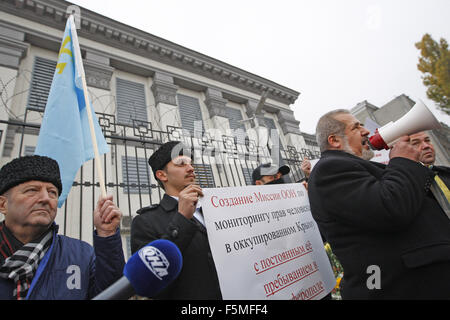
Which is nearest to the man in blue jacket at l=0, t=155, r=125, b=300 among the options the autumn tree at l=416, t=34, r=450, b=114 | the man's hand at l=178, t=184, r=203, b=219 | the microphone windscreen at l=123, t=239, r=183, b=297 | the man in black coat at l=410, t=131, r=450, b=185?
the man's hand at l=178, t=184, r=203, b=219

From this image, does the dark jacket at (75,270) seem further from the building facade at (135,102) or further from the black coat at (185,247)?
the building facade at (135,102)

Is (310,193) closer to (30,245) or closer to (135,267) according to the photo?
(135,267)

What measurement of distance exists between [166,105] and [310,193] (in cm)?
955

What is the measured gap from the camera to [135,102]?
10133 mm

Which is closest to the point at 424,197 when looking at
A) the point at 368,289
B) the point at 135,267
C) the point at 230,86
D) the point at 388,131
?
the point at 388,131

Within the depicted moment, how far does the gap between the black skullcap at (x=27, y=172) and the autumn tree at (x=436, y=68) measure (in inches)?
1049

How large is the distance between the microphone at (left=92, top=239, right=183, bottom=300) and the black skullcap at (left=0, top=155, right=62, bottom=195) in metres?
1.14

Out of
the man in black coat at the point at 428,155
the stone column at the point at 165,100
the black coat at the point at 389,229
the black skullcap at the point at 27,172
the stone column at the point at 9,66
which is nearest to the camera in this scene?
the black coat at the point at 389,229

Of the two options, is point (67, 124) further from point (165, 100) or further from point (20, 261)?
point (165, 100)

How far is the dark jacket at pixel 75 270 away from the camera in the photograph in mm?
1362

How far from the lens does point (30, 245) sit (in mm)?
1429

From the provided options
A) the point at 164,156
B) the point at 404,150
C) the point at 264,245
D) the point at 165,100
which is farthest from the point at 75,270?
the point at 165,100

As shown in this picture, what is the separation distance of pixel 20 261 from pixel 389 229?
232cm

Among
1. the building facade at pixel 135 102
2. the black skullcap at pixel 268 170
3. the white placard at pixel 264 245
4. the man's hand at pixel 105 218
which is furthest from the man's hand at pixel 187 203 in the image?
the building facade at pixel 135 102
